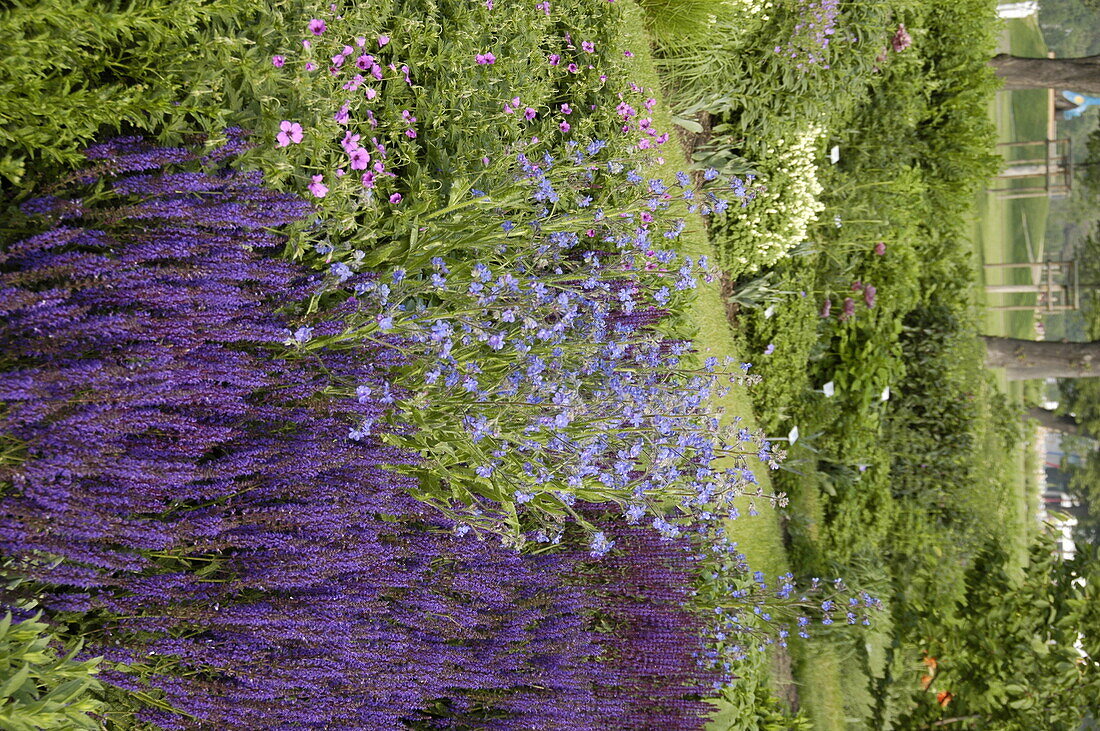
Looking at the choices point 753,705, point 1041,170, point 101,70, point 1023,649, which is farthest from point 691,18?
point 1041,170

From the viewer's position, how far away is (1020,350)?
10.0 metres

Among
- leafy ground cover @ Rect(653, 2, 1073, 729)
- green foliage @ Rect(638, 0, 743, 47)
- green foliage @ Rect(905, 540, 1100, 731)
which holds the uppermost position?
green foliage @ Rect(638, 0, 743, 47)

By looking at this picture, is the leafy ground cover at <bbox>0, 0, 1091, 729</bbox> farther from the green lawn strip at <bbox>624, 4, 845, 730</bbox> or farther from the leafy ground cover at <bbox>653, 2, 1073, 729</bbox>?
the leafy ground cover at <bbox>653, 2, 1073, 729</bbox>

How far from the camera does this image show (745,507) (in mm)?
6629

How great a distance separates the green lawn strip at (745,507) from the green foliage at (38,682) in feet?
15.0

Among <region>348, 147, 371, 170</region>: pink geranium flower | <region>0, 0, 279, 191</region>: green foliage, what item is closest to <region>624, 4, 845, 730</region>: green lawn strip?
<region>348, 147, 371, 170</region>: pink geranium flower

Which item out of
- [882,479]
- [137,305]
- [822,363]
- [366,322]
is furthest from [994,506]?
[137,305]

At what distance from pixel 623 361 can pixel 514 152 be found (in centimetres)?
108

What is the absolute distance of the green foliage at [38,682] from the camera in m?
1.69

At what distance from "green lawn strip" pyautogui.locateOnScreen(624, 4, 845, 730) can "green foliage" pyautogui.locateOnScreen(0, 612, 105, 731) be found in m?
4.58

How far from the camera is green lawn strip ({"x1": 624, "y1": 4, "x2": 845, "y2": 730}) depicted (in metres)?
6.04

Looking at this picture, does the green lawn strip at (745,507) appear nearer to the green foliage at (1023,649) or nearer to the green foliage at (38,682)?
the green foliage at (1023,649)

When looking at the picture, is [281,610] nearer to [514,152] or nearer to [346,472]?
[346,472]

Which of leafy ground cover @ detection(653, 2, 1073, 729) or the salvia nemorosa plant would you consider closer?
the salvia nemorosa plant
